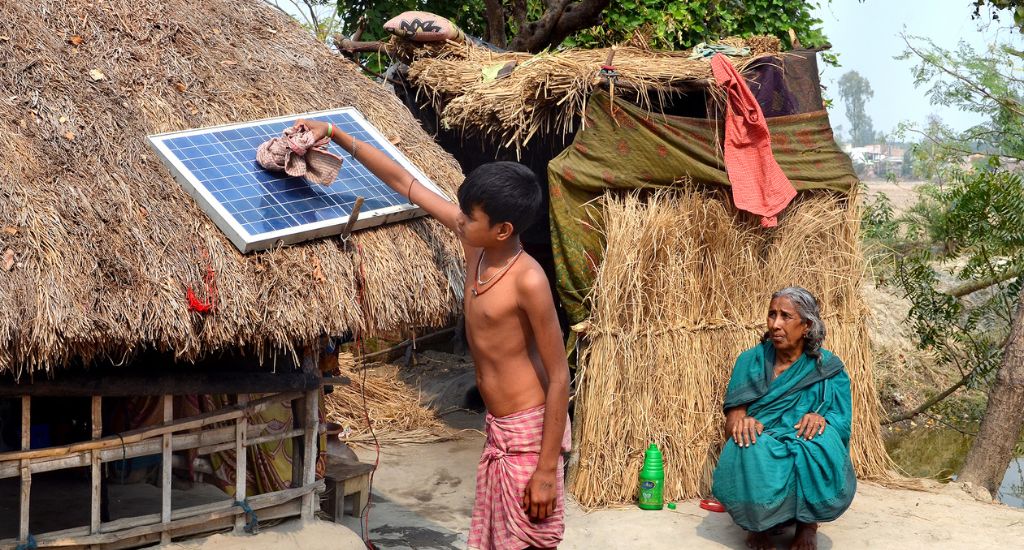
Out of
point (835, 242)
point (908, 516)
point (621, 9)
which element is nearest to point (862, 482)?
point (908, 516)

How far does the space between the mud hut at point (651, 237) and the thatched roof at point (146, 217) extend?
1.17m

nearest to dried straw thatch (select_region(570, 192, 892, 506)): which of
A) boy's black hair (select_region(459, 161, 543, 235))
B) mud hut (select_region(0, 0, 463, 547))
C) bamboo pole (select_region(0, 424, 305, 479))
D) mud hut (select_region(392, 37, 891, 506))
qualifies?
mud hut (select_region(392, 37, 891, 506))

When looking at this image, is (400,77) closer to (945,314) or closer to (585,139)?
(585,139)

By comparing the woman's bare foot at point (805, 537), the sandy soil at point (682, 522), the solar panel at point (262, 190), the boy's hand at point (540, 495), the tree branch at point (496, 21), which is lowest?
the sandy soil at point (682, 522)

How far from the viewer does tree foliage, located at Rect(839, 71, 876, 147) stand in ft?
249

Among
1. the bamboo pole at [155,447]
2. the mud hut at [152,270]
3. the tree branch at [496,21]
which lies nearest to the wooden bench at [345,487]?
the mud hut at [152,270]

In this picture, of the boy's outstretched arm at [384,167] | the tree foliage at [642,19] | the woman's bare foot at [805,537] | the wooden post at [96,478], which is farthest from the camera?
the tree foliage at [642,19]

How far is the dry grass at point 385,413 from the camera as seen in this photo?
316 inches

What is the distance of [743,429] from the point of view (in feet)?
18.3

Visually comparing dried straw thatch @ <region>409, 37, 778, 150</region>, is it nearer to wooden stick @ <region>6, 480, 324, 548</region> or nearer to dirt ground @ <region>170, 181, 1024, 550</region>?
dirt ground @ <region>170, 181, 1024, 550</region>

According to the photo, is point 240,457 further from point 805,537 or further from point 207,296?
point 805,537

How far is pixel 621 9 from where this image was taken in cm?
1002

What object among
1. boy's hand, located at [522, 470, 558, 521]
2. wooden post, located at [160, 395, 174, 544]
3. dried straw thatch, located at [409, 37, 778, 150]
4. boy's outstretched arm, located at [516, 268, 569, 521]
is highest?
dried straw thatch, located at [409, 37, 778, 150]

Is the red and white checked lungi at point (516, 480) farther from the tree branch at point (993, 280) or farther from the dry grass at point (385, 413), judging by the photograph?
the tree branch at point (993, 280)
